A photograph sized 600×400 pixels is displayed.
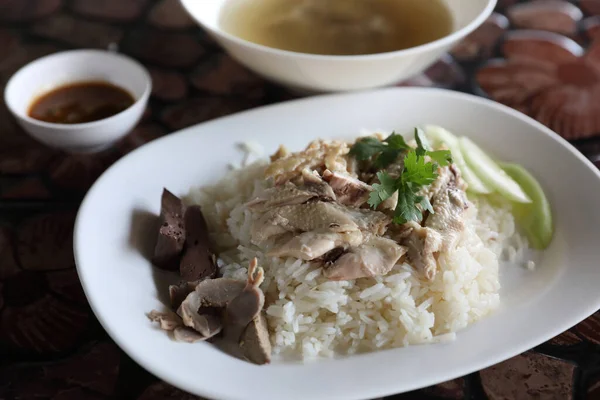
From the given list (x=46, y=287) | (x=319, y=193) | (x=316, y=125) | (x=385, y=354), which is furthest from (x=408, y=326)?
(x=46, y=287)

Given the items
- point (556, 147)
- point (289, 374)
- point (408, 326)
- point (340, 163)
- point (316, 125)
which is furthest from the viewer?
point (316, 125)

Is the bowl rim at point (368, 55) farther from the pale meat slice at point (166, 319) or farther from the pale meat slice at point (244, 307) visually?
the pale meat slice at point (166, 319)

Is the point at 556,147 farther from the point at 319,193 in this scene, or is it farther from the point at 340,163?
the point at 319,193

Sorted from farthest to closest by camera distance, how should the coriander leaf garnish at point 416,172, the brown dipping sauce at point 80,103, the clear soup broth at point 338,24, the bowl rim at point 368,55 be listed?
the clear soup broth at point 338,24, the brown dipping sauce at point 80,103, the bowl rim at point 368,55, the coriander leaf garnish at point 416,172

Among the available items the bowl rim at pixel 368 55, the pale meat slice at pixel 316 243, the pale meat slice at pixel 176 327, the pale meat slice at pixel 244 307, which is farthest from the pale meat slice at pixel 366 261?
the bowl rim at pixel 368 55

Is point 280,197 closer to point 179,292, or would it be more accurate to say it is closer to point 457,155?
point 179,292

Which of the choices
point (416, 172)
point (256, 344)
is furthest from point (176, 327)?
point (416, 172)

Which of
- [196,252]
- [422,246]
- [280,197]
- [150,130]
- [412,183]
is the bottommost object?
[150,130]
